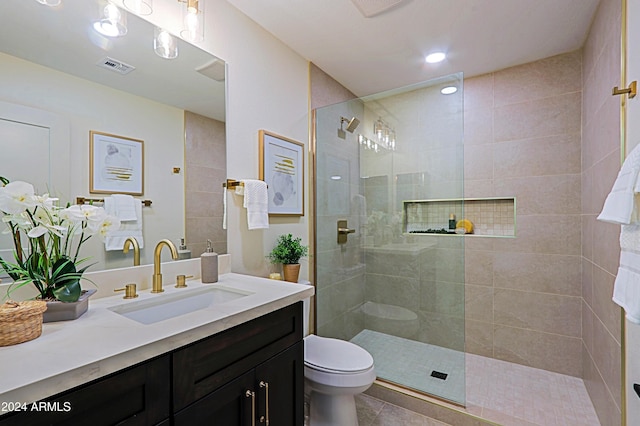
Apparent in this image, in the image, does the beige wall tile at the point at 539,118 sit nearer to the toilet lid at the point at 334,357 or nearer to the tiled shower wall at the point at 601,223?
the tiled shower wall at the point at 601,223

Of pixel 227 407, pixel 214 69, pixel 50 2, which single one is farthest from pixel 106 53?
pixel 227 407

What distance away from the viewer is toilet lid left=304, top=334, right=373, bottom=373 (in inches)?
62.9

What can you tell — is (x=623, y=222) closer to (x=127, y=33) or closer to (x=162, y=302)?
(x=162, y=302)

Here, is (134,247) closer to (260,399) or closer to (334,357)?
(260,399)

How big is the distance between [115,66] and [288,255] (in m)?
1.36

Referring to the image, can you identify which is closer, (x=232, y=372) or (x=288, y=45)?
(x=232, y=372)

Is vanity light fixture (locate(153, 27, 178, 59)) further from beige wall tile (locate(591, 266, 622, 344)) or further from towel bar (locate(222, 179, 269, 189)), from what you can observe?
beige wall tile (locate(591, 266, 622, 344))

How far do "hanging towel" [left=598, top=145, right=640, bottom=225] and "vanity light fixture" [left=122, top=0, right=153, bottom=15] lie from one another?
1.91 m

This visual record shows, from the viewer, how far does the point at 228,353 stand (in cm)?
101

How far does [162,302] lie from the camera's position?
128cm

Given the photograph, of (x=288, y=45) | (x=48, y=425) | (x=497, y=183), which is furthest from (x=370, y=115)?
(x=48, y=425)

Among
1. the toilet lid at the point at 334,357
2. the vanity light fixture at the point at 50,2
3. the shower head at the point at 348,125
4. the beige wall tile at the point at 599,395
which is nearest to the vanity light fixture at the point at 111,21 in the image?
the vanity light fixture at the point at 50,2

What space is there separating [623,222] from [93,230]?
66.3 inches

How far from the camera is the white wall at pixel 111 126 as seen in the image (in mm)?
1081
